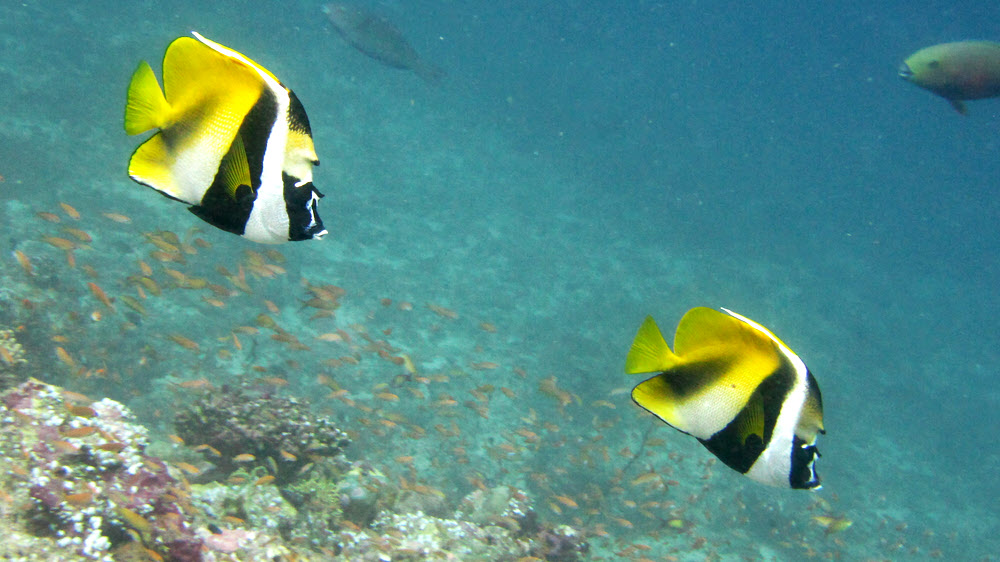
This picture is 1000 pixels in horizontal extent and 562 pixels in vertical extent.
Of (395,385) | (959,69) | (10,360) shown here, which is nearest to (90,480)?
(10,360)

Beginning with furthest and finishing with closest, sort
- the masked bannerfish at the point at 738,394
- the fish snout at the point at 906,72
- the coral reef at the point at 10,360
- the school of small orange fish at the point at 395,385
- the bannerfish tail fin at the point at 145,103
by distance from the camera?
the school of small orange fish at the point at 395,385 → the fish snout at the point at 906,72 → the coral reef at the point at 10,360 → the masked bannerfish at the point at 738,394 → the bannerfish tail fin at the point at 145,103

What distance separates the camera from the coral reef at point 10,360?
5.21 metres

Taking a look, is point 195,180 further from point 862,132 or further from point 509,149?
point 862,132

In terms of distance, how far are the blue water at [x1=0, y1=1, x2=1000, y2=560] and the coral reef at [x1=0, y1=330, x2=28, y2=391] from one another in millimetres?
948

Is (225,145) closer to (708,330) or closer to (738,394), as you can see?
(708,330)

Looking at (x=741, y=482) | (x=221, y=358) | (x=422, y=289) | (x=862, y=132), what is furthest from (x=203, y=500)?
(x=862, y=132)

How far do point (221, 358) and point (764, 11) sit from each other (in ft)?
361

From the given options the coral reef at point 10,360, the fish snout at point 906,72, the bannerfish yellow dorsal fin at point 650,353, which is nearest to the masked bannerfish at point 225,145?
the bannerfish yellow dorsal fin at point 650,353

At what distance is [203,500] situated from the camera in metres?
5.07

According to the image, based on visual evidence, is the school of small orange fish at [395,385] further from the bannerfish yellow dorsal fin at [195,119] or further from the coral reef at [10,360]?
the bannerfish yellow dorsal fin at [195,119]

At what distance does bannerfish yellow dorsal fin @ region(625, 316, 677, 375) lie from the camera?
4.97 ft

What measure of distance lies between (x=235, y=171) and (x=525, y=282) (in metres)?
16.2

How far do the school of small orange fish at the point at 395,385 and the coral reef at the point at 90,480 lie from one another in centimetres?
228

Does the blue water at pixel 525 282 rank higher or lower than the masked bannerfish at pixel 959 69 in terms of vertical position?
lower
